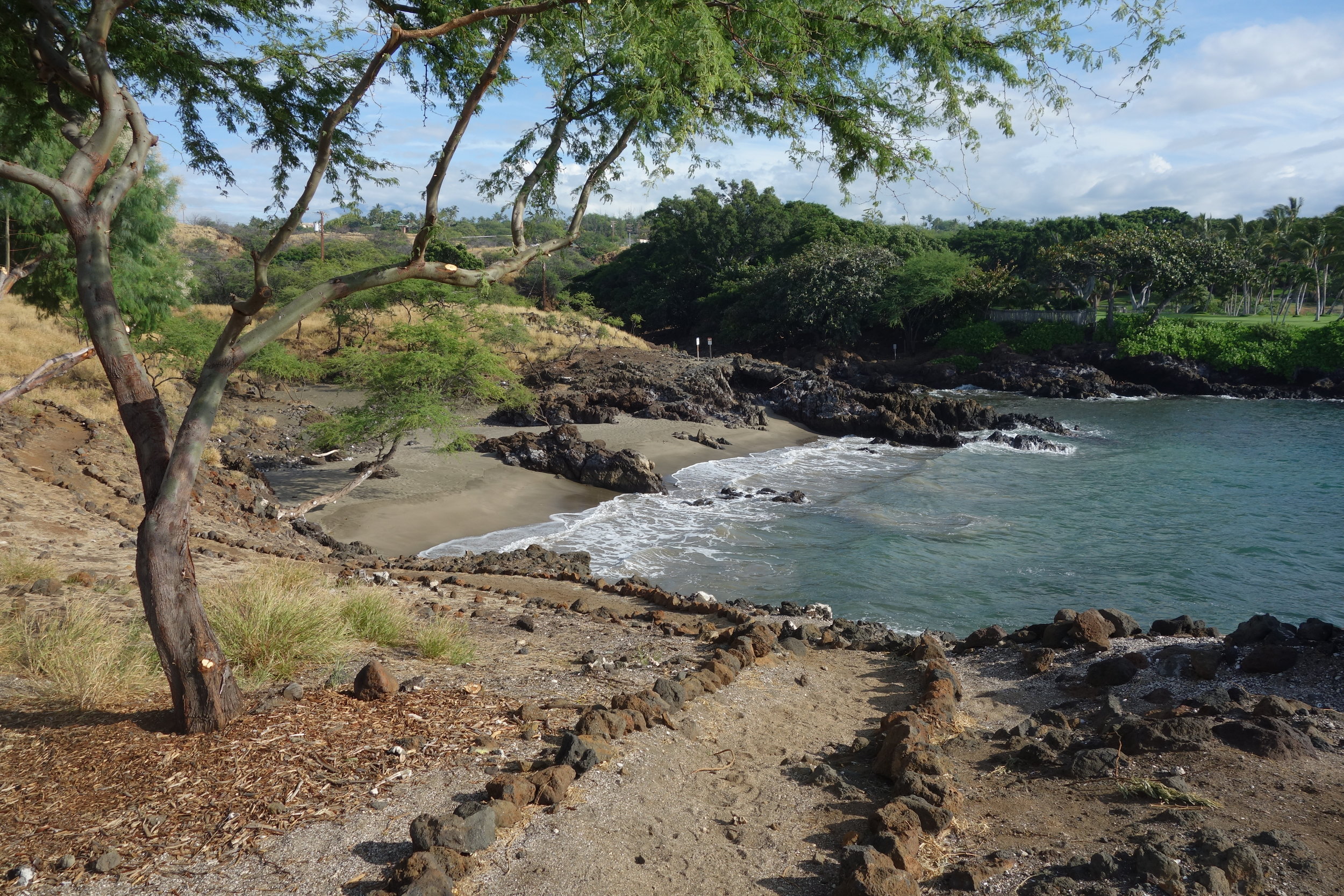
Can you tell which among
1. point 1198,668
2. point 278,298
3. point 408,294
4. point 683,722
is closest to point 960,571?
point 1198,668

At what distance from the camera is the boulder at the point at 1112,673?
702 cm

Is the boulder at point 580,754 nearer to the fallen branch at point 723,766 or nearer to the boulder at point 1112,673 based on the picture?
the fallen branch at point 723,766

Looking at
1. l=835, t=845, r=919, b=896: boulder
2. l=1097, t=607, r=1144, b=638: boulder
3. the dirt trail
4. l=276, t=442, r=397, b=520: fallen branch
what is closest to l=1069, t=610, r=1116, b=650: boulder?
l=1097, t=607, r=1144, b=638: boulder

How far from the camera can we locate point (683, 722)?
560 centimetres

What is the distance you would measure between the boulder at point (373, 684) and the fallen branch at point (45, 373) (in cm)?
281

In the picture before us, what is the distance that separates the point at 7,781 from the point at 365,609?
10.7ft

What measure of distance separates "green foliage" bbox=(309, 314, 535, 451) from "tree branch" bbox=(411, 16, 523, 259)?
526 inches

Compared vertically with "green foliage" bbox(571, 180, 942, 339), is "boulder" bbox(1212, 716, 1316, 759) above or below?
below

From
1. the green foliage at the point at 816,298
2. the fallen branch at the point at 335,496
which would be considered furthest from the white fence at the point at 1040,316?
the fallen branch at the point at 335,496

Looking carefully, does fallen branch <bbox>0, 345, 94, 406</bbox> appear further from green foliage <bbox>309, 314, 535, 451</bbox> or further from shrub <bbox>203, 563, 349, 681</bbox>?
green foliage <bbox>309, 314, 535, 451</bbox>

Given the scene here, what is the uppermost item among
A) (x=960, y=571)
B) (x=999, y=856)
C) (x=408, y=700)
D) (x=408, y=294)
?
(x=408, y=294)

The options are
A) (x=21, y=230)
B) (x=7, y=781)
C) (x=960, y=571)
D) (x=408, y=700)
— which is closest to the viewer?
(x=7, y=781)

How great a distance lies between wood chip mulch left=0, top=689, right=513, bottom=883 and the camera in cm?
359

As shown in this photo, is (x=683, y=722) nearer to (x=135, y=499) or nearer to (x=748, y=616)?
(x=748, y=616)
